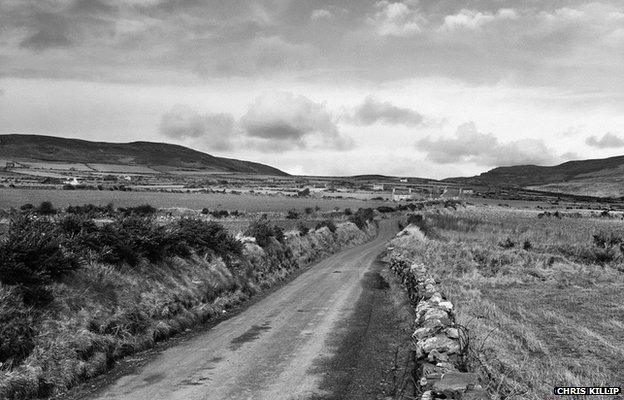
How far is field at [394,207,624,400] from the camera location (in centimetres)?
1147

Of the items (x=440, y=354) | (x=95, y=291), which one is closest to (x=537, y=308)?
(x=440, y=354)

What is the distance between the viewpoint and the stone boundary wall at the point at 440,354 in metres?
7.99

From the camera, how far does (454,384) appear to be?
322 inches

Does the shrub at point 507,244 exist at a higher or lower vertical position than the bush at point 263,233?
lower

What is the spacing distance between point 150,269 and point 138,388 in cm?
659

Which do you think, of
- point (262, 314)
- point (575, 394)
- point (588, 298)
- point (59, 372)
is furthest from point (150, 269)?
point (588, 298)

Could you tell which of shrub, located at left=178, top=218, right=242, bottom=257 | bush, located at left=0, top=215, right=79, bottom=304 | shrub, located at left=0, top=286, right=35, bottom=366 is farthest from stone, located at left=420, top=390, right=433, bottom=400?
shrub, located at left=178, top=218, right=242, bottom=257

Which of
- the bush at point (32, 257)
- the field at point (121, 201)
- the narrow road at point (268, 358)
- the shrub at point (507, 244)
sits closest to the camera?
the narrow road at point (268, 358)

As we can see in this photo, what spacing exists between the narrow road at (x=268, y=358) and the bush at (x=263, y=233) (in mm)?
7975

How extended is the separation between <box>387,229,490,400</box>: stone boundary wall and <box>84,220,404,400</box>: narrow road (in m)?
1.55

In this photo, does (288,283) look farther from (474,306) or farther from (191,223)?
(474,306)

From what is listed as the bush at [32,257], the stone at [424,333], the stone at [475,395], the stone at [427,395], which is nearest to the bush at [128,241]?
the bush at [32,257]

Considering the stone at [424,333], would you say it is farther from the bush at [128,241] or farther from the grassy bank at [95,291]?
the bush at [128,241]

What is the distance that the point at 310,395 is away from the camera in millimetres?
9359
